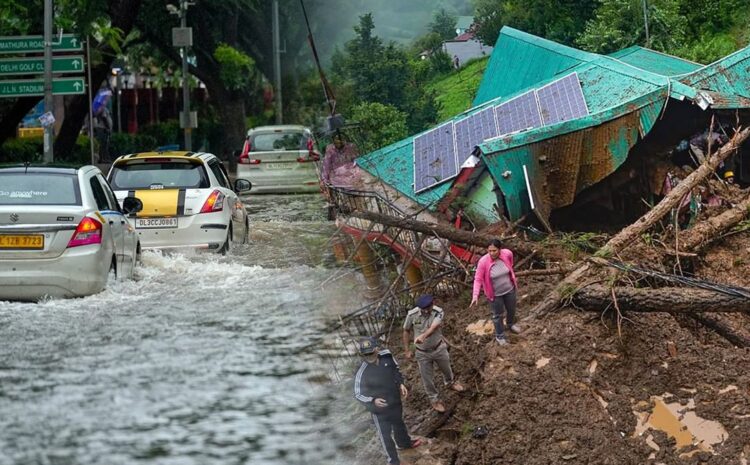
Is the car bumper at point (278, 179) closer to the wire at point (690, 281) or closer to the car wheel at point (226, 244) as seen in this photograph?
the car wheel at point (226, 244)

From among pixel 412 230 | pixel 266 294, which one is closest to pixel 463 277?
pixel 412 230

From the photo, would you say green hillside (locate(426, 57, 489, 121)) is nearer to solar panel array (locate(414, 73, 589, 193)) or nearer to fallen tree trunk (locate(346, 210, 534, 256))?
solar panel array (locate(414, 73, 589, 193))

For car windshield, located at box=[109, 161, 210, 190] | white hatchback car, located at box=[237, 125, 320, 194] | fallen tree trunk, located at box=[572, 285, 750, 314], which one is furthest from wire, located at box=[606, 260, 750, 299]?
white hatchback car, located at box=[237, 125, 320, 194]

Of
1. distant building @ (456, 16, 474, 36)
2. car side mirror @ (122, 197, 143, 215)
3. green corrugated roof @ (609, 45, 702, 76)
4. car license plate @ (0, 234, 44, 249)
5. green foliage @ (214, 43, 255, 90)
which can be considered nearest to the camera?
car license plate @ (0, 234, 44, 249)

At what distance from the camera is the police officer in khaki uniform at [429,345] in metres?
8.74

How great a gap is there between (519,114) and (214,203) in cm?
386

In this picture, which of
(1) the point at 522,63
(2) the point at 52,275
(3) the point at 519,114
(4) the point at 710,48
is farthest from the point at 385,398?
(4) the point at 710,48

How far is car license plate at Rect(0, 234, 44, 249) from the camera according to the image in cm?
1120

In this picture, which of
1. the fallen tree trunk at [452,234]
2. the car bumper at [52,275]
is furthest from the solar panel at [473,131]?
the car bumper at [52,275]

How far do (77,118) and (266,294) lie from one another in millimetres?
15778

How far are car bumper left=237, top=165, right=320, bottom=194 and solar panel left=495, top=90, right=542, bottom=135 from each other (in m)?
11.0

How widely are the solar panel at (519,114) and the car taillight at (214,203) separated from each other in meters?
3.50

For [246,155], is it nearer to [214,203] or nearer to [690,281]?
[214,203]

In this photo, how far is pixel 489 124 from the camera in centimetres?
1539
